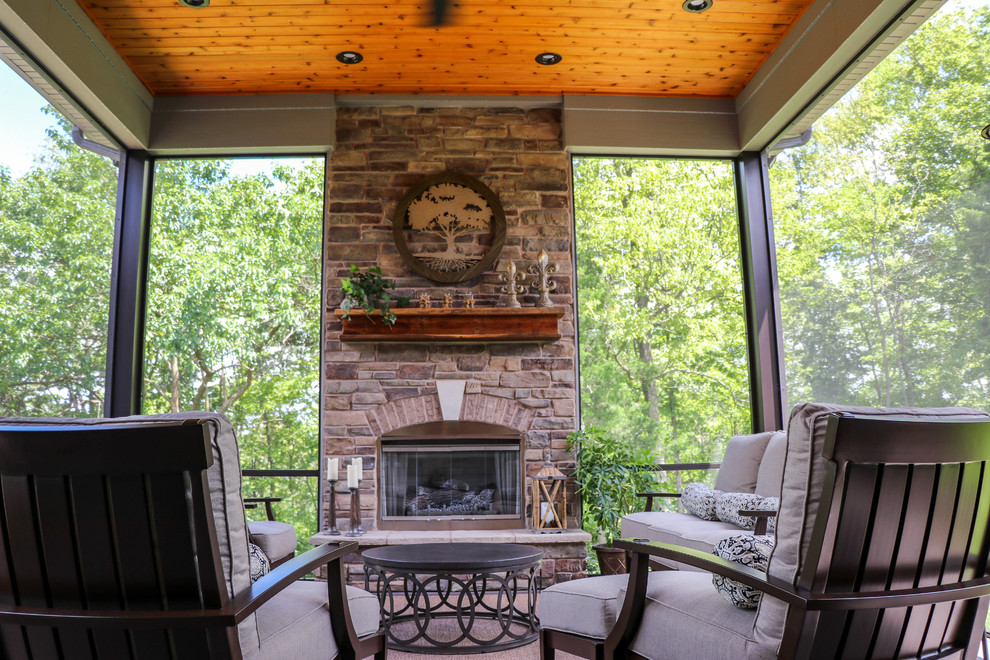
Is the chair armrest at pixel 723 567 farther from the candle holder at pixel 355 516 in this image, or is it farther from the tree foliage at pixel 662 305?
the tree foliage at pixel 662 305

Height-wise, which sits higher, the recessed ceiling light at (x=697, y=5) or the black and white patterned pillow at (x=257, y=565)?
the recessed ceiling light at (x=697, y=5)

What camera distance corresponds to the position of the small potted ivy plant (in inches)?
181

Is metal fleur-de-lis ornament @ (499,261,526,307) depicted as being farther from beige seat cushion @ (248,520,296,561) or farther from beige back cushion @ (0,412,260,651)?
beige back cushion @ (0,412,260,651)

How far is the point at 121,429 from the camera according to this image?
4.87 feet

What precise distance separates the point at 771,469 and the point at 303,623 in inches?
105

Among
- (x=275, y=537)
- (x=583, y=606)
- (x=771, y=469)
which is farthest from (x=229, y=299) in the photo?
(x=583, y=606)

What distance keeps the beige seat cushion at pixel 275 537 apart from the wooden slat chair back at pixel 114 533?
1876mm

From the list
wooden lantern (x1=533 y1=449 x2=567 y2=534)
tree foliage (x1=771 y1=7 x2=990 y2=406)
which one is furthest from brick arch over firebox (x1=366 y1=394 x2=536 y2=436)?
tree foliage (x1=771 y1=7 x2=990 y2=406)

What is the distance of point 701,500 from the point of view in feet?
12.9

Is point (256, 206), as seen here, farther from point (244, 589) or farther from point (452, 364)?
point (244, 589)

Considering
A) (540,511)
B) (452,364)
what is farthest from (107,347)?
(540,511)

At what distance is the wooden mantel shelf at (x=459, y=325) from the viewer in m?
4.78

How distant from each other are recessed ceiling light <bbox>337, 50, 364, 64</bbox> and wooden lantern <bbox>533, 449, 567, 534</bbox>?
2.84m

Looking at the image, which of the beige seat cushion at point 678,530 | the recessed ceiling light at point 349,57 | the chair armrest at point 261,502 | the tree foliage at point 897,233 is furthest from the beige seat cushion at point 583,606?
the recessed ceiling light at point 349,57
